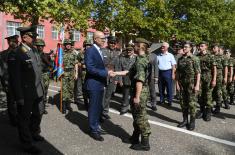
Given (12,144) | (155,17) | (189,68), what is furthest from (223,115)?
(155,17)

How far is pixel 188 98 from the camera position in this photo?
712 centimetres

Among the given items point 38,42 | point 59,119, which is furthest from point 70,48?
point 59,119

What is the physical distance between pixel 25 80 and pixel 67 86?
3516 millimetres

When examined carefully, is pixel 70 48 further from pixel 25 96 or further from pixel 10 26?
pixel 10 26

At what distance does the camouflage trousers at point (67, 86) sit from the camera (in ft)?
28.0

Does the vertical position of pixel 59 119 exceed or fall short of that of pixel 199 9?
it falls short

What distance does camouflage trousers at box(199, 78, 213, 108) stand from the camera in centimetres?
805

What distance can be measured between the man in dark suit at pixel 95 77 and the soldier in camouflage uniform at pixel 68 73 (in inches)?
93.2

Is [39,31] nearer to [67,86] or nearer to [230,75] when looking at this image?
[67,86]

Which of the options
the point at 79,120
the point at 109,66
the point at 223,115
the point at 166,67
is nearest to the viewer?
the point at 79,120

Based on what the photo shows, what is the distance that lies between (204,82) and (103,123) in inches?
113

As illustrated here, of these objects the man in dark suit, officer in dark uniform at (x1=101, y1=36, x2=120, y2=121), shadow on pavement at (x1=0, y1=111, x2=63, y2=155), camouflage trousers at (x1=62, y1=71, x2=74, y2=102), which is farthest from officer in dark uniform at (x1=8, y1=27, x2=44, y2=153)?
camouflage trousers at (x1=62, y1=71, x2=74, y2=102)

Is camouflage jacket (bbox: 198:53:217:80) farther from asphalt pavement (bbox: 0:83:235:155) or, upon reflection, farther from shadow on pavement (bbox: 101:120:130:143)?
shadow on pavement (bbox: 101:120:130:143)

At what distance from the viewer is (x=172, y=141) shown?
6.23 meters
